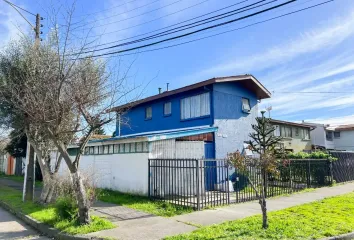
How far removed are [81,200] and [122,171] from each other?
6786 mm

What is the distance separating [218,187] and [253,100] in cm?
709

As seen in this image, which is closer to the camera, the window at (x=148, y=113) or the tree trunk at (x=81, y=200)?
the tree trunk at (x=81, y=200)

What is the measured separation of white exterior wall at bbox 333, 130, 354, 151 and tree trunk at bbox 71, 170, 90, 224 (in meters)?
41.8

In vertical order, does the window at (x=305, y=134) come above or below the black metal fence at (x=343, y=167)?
above

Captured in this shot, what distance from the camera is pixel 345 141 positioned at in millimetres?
42094

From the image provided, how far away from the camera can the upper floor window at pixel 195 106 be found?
16.2 meters

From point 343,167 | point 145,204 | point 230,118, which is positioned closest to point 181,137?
point 230,118

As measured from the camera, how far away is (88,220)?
317 inches

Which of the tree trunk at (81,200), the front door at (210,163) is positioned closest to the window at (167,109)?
the front door at (210,163)

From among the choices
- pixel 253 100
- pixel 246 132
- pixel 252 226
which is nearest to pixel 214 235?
pixel 252 226

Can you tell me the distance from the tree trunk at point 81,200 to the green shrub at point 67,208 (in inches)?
14.8

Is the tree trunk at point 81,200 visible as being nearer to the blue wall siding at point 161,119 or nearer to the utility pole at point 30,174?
the utility pole at point 30,174

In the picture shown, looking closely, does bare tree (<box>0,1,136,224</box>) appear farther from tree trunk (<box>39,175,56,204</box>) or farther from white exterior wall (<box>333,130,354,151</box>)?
white exterior wall (<box>333,130,354,151</box>)

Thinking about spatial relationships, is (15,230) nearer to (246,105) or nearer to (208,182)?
(208,182)
